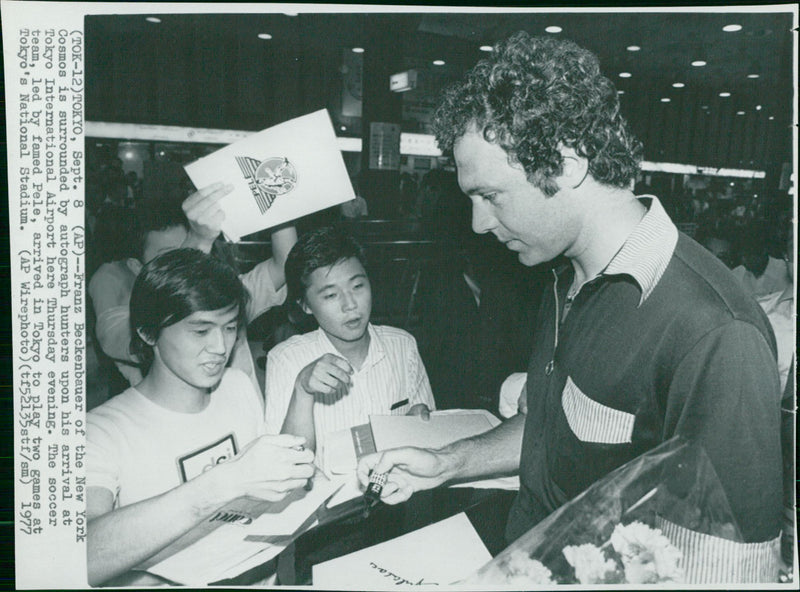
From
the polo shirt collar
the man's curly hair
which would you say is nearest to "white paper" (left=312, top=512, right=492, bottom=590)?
the polo shirt collar

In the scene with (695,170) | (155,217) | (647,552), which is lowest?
(647,552)

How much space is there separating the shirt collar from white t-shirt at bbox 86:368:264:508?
2.61 ft

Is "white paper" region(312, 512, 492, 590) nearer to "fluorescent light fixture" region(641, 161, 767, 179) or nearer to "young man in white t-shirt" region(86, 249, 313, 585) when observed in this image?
"young man in white t-shirt" region(86, 249, 313, 585)

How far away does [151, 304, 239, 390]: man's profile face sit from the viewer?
1187 mm

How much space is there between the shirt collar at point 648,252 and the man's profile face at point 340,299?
0.54 metres

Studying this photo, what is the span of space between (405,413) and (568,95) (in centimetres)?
75

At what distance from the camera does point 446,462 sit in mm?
1218

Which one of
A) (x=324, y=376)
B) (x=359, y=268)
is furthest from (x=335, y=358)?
(x=359, y=268)

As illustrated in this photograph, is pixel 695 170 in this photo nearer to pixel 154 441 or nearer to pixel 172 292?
pixel 172 292

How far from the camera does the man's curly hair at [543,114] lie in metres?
1.05

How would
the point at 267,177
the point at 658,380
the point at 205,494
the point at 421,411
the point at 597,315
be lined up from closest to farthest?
1. the point at 658,380
2. the point at 597,315
3. the point at 205,494
4. the point at 267,177
5. the point at 421,411

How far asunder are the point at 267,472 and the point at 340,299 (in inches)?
15.5

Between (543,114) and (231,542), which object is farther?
(231,542)

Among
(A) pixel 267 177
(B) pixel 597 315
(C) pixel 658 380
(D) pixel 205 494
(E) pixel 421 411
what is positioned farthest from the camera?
(E) pixel 421 411
